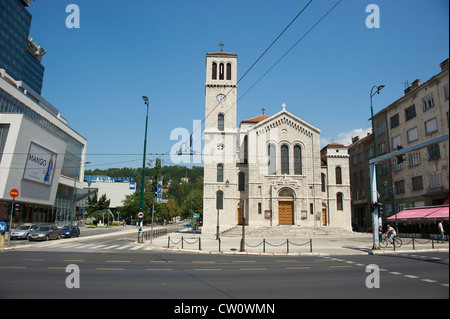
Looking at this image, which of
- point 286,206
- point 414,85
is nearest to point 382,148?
point 414,85

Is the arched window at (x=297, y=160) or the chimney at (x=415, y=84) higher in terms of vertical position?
the chimney at (x=415, y=84)

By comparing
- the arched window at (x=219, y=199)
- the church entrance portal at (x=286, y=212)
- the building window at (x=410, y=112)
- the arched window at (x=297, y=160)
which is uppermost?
the building window at (x=410, y=112)

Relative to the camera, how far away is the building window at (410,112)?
34.4 meters

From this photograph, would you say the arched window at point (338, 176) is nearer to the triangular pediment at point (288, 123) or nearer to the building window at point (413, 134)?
the triangular pediment at point (288, 123)

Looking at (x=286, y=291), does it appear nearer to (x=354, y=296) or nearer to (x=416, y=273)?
(x=354, y=296)

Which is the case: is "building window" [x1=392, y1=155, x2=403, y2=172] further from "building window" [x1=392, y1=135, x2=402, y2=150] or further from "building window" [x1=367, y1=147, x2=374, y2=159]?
"building window" [x1=367, y1=147, x2=374, y2=159]

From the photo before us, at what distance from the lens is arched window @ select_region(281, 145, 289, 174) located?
4231 cm

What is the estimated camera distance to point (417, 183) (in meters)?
34.6

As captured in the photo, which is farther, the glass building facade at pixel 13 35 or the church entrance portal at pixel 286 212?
the glass building facade at pixel 13 35

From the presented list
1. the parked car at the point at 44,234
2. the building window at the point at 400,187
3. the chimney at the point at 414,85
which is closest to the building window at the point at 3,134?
the parked car at the point at 44,234

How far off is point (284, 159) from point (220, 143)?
929 centimetres

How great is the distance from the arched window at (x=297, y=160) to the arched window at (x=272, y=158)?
2.92 meters

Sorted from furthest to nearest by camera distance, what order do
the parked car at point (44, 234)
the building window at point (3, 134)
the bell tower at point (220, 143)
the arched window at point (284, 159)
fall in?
the arched window at point (284, 159)
the bell tower at point (220, 143)
the building window at point (3, 134)
the parked car at point (44, 234)

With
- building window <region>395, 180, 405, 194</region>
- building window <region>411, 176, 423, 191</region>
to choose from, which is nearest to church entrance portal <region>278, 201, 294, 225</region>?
building window <region>395, 180, 405, 194</region>
